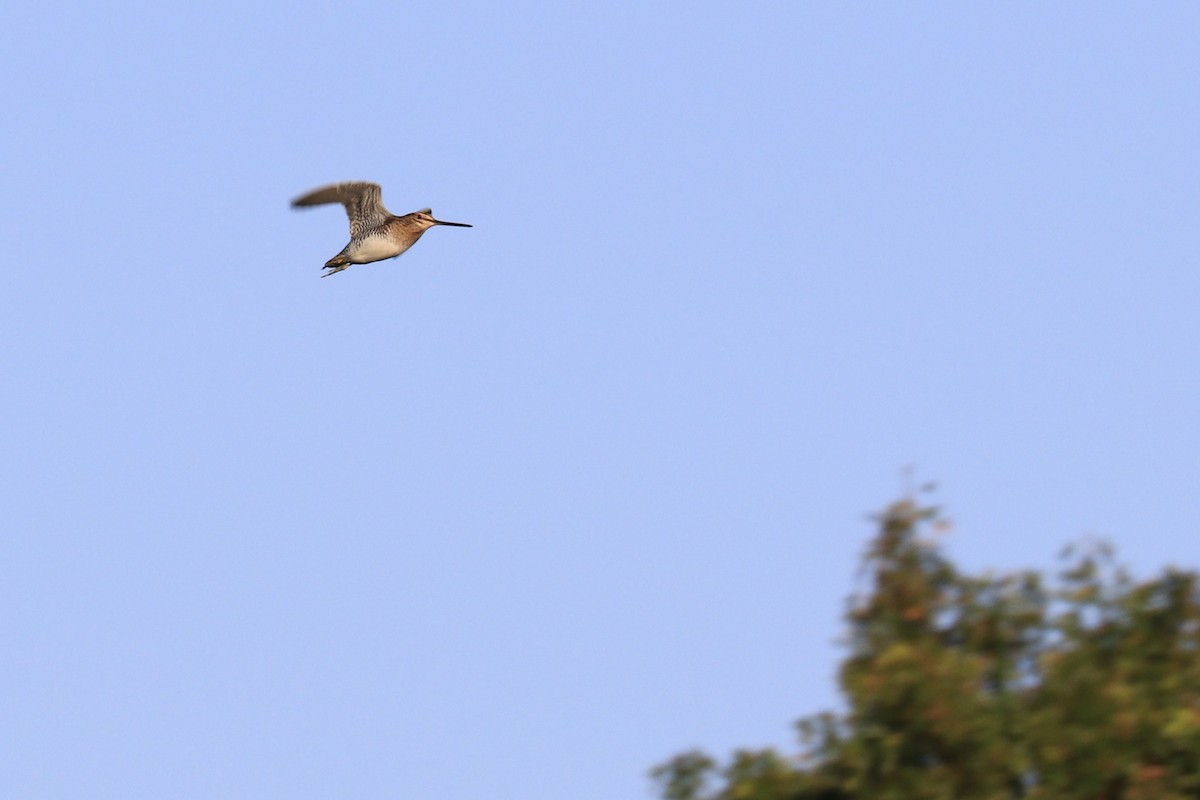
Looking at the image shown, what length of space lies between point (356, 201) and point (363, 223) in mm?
414

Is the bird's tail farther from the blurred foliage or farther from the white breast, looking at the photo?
the blurred foliage

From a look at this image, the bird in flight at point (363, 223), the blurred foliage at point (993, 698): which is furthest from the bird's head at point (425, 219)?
the blurred foliage at point (993, 698)

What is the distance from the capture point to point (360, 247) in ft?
123

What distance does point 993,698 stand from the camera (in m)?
17.7

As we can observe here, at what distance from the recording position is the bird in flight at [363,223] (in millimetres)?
36938

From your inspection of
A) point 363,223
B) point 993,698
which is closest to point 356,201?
point 363,223

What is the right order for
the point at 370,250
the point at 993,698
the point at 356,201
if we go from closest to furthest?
the point at 993,698, the point at 356,201, the point at 370,250

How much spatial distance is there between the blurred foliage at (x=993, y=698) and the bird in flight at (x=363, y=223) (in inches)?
797

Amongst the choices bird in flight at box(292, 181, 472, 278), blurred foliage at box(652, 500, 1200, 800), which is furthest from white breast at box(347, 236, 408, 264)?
blurred foliage at box(652, 500, 1200, 800)

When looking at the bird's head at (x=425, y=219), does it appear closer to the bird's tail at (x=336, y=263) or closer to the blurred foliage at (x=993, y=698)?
the bird's tail at (x=336, y=263)

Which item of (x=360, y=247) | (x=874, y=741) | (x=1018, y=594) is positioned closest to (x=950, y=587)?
(x=1018, y=594)

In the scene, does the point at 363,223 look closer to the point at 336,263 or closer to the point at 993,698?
the point at 336,263

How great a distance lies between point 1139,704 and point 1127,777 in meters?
0.60

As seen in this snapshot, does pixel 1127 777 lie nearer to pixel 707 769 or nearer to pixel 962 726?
pixel 962 726
